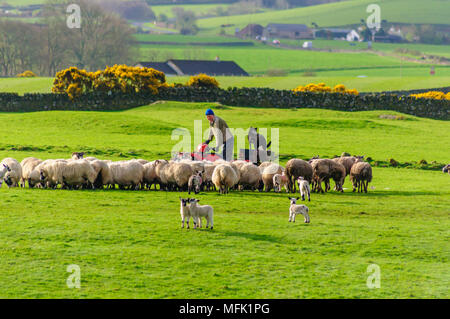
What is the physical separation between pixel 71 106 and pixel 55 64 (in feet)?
196

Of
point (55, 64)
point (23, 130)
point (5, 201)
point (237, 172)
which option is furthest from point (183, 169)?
point (55, 64)

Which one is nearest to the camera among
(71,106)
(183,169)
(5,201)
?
(5,201)

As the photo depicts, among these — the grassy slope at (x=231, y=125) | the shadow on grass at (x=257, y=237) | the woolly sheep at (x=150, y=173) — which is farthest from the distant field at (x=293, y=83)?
the shadow on grass at (x=257, y=237)

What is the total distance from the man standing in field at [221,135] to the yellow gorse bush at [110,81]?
3754 centimetres

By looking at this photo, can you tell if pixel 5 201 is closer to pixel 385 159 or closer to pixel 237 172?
pixel 237 172

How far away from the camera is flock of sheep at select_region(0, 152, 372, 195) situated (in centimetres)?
2319

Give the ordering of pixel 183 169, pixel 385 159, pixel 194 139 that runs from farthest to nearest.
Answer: pixel 194 139 < pixel 385 159 < pixel 183 169

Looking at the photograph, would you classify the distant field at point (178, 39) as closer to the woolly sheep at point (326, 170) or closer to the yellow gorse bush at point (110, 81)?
the yellow gorse bush at point (110, 81)

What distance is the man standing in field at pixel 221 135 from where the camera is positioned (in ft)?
82.2

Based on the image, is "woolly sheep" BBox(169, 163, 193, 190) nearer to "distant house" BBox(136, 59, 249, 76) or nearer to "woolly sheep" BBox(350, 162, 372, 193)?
"woolly sheep" BBox(350, 162, 372, 193)

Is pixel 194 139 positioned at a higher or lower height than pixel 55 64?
lower

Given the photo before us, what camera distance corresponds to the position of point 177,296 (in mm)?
12305

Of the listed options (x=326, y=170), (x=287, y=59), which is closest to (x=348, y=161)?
Answer: (x=326, y=170)
